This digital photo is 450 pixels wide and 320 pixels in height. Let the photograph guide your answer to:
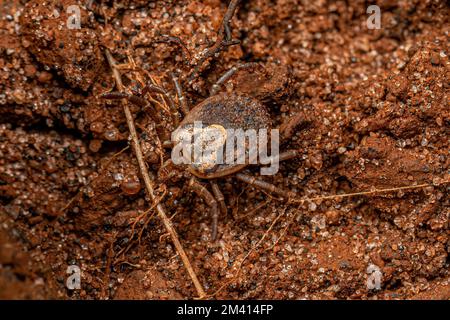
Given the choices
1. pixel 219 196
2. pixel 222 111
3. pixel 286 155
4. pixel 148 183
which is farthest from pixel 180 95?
pixel 286 155

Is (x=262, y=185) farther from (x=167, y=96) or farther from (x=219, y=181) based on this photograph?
(x=167, y=96)

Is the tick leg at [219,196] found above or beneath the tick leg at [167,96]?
beneath

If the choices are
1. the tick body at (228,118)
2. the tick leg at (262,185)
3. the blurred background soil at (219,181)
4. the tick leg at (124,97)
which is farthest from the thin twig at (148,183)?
the tick leg at (262,185)

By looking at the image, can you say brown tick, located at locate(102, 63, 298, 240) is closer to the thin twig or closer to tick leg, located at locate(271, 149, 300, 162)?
tick leg, located at locate(271, 149, 300, 162)

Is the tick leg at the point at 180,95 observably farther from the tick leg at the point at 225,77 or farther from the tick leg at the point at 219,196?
the tick leg at the point at 219,196

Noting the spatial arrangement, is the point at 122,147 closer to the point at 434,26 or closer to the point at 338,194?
the point at 338,194

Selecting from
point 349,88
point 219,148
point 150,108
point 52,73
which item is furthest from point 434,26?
point 52,73

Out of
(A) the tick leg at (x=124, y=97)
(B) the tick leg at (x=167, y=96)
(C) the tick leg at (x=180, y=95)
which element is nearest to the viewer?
(A) the tick leg at (x=124, y=97)

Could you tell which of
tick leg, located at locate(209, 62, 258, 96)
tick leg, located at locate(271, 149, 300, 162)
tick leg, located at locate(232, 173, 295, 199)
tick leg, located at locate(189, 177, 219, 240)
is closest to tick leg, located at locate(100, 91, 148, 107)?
tick leg, located at locate(209, 62, 258, 96)
